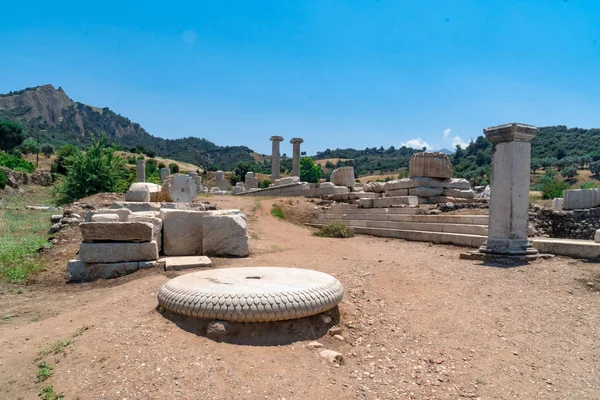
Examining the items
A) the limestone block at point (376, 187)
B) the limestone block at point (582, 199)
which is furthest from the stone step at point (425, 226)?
the limestone block at point (582, 199)

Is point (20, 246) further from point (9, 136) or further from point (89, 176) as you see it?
point (9, 136)

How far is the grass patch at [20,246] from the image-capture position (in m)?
6.54

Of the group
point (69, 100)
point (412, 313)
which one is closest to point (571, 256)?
point (412, 313)

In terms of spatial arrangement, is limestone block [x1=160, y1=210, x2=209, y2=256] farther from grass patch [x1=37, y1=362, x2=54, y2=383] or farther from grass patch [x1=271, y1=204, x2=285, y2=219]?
grass patch [x1=271, y1=204, x2=285, y2=219]

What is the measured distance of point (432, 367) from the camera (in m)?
3.55

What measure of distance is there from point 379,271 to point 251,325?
298cm

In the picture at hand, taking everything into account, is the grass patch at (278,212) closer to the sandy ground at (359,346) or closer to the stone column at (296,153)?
the sandy ground at (359,346)

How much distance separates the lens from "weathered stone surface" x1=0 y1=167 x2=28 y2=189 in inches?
1011

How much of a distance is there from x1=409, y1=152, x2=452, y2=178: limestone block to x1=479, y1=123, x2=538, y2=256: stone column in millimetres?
6392

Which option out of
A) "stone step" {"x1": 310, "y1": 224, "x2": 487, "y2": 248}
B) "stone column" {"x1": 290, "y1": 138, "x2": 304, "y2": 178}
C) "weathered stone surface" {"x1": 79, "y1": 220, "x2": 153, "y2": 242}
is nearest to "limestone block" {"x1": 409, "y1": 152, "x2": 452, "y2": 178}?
"stone step" {"x1": 310, "y1": 224, "x2": 487, "y2": 248}

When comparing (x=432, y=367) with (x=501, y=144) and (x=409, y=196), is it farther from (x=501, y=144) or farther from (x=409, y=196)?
(x=409, y=196)

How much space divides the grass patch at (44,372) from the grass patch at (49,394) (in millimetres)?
149

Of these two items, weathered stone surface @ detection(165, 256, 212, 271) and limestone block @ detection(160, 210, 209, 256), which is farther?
limestone block @ detection(160, 210, 209, 256)

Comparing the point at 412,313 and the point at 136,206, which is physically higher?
the point at 136,206
